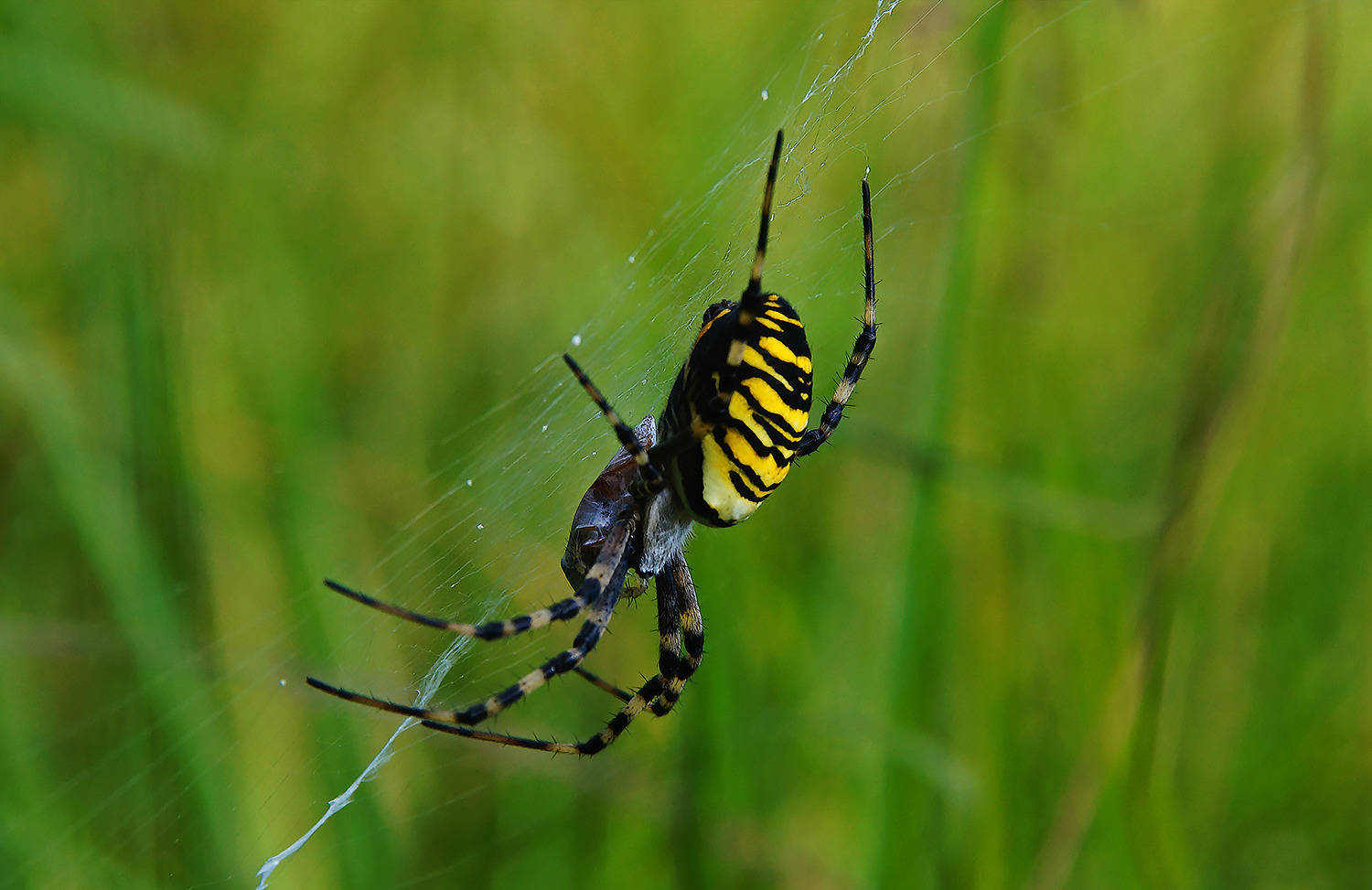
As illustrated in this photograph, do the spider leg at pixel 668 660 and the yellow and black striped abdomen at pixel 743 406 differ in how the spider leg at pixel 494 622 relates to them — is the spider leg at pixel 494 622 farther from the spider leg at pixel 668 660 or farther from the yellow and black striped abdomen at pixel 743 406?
the yellow and black striped abdomen at pixel 743 406

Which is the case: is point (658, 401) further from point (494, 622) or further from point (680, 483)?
point (494, 622)

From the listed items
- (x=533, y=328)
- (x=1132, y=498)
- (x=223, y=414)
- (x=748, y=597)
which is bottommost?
(x=1132, y=498)

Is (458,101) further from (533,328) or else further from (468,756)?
(468,756)

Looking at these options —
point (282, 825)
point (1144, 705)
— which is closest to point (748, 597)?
point (1144, 705)

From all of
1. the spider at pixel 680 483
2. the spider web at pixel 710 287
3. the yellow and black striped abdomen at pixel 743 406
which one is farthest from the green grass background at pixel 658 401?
the yellow and black striped abdomen at pixel 743 406

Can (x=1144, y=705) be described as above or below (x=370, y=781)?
below

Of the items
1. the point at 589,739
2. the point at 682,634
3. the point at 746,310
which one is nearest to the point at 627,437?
the point at 746,310

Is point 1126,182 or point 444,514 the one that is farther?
point 1126,182
